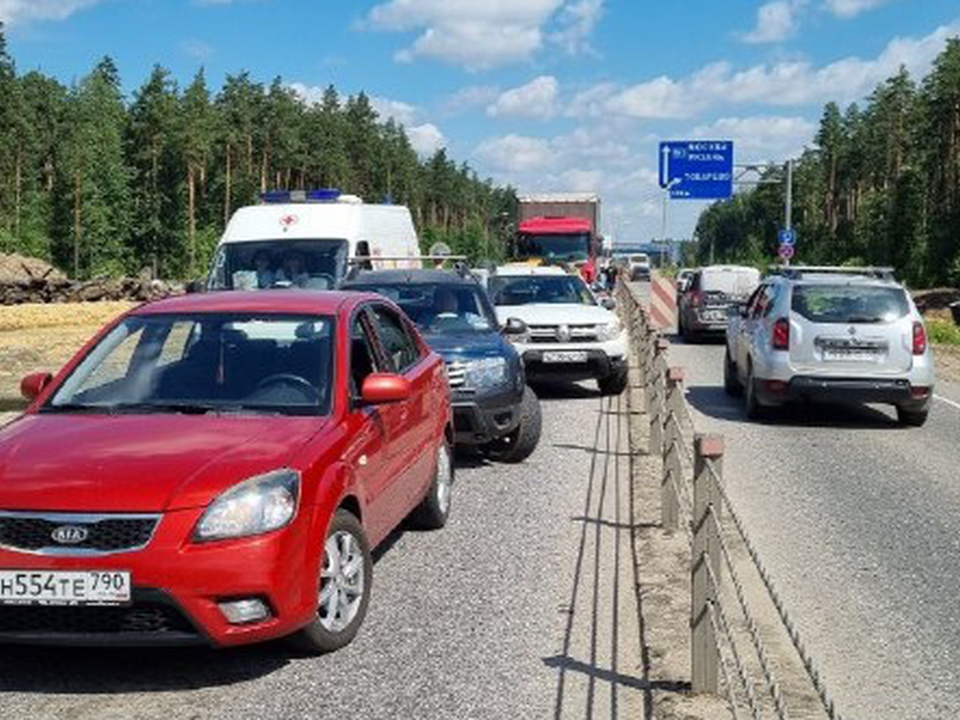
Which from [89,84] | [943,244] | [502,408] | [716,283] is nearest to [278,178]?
[89,84]

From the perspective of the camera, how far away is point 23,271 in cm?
4478

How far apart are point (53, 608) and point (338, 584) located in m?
1.27

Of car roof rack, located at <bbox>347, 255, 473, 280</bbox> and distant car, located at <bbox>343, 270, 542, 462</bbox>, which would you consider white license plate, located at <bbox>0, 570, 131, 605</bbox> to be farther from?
car roof rack, located at <bbox>347, 255, 473, 280</bbox>

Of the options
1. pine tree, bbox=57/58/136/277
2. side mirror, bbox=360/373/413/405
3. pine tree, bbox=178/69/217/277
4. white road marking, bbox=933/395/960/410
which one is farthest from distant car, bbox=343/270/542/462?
pine tree, bbox=178/69/217/277

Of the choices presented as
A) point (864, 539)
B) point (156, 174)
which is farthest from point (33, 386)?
point (156, 174)

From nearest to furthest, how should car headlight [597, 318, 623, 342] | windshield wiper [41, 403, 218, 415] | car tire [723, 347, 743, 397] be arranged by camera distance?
windshield wiper [41, 403, 218, 415] < car headlight [597, 318, 623, 342] < car tire [723, 347, 743, 397]

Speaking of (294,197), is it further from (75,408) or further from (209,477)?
(209,477)

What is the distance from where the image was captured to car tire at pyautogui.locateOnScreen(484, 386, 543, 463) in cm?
1039

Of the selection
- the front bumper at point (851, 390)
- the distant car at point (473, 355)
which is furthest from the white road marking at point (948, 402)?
the distant car at point (473, 355)

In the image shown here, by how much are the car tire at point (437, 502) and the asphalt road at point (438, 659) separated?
129mm

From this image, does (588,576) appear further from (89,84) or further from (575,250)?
(89,84)

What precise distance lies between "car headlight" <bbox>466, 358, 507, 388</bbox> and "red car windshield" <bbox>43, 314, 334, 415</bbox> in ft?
11.4

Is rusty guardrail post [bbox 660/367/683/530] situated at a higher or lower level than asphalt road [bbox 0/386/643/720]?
higher

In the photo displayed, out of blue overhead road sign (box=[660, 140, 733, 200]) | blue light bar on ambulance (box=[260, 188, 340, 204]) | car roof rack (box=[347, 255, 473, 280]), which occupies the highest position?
blue overhead road sign (box=[660, 140, 733, 200])
